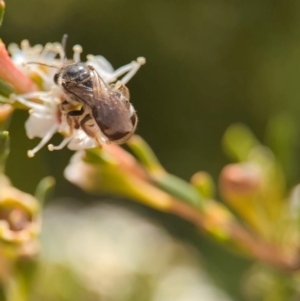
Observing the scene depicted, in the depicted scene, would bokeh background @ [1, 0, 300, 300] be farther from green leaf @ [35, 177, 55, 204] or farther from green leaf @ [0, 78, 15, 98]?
green leaf @ [0, 78, 15, 98]

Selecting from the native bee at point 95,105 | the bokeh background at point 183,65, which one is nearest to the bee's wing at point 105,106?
A: the native bee at point 95,105

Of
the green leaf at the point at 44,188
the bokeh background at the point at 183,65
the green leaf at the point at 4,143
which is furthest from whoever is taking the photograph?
the bokeh background at the point at 183,65

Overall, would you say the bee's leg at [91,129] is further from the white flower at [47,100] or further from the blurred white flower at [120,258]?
the blurred white flower at [120,258]

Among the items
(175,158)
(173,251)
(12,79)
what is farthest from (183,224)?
(12,79)

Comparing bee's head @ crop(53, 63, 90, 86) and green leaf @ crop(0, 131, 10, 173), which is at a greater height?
bee's head @ crop(53, 63, 90, 86)

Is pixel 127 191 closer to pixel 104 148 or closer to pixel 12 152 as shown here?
pixel 104 148

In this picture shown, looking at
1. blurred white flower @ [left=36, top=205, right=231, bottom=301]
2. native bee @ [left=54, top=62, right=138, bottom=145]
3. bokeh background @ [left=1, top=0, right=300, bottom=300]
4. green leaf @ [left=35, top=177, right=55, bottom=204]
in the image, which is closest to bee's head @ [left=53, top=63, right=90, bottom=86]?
native bee @ [left=54, top=62, right=138, bottom=145]

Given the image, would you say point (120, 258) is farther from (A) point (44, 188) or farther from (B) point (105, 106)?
(B) point (105, 106)
